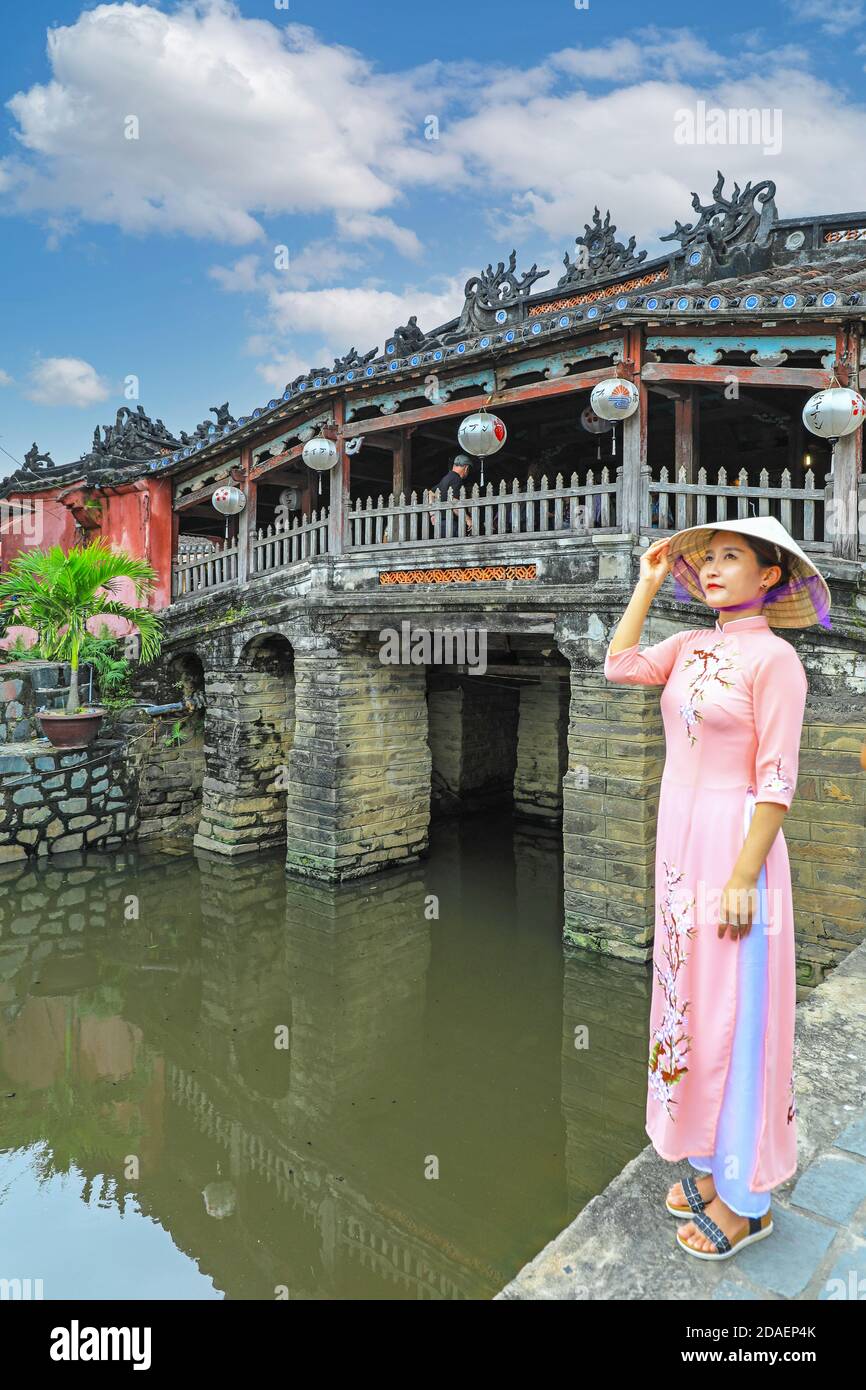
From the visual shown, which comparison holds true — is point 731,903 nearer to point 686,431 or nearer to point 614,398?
point 614,398

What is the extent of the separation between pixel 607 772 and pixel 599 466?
550cm

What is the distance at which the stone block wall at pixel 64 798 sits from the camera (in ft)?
31.6

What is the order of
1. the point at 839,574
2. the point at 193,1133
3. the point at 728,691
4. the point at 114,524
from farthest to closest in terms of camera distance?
1. the point at 114,524
2. the point at 839,574
3. the point at 193,1133
4. the point at 728,691

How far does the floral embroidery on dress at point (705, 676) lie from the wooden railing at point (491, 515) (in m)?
4.78

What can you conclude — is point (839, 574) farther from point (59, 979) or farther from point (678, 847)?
point (59, 979)

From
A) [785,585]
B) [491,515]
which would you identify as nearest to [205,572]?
[491,515]

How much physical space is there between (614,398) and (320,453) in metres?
3.56

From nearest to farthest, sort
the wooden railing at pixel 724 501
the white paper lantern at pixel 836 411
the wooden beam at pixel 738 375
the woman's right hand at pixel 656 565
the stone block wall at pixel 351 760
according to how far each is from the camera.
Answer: the woman's right hand at pixel 656 565
the white paper lantern at pixel 836 411
the wooden beam at pixel 738 375
the wooden railing at pixel 724 501
the stone block wall at pixel 351 760

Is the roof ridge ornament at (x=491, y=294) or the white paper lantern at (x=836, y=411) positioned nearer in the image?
the white paper lantern at (x=836, y=411)

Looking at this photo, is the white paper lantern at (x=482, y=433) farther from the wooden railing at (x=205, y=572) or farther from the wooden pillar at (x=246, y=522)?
the wooden railing at (x=205, y=572)

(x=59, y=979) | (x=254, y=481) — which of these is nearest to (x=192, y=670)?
(x=254, y=481)

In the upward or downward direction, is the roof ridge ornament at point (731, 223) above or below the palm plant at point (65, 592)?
above

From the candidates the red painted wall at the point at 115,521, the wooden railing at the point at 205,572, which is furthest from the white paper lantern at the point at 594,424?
the red painted wall at the point at 115,521

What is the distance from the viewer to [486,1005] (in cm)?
652
